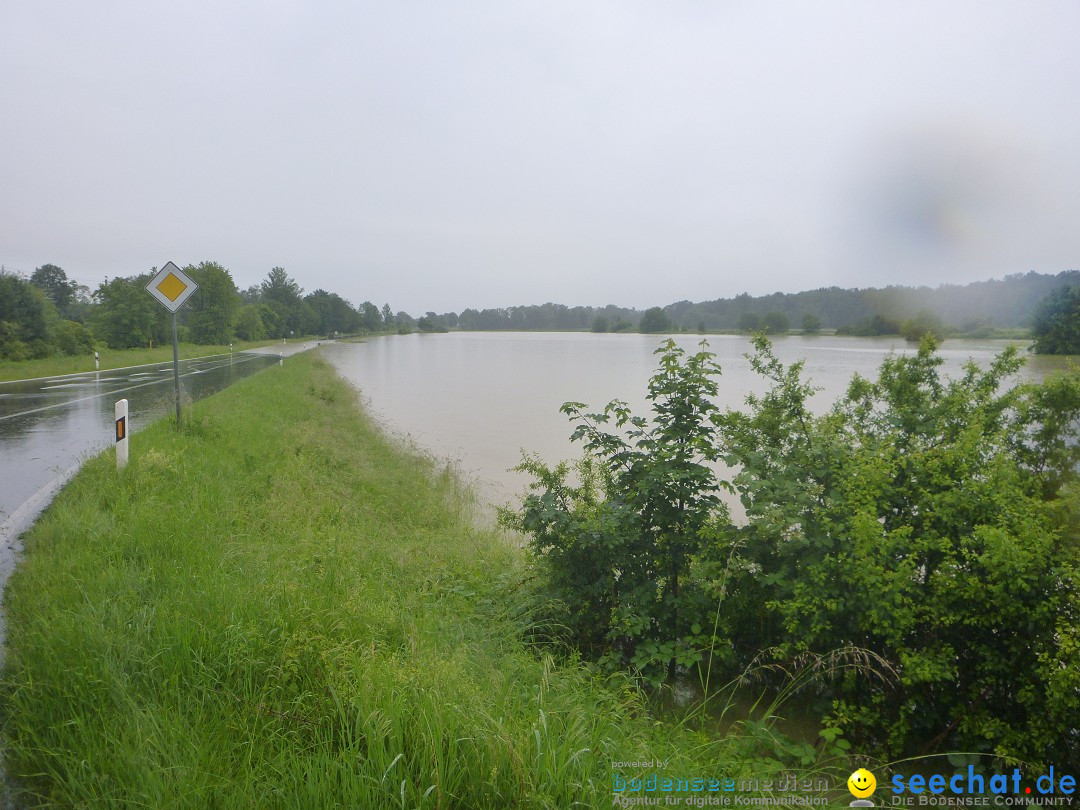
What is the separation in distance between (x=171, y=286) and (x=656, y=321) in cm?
6360

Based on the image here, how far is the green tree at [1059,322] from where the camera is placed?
1631cm

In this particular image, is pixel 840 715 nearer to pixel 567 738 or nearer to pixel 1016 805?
pixel 1016 805

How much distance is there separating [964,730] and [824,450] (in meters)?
1.88

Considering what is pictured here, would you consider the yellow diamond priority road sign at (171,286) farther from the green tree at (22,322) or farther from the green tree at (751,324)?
the green tree at (22,322)

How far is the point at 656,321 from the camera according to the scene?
69.9 m

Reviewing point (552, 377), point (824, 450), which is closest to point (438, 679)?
point (824, 450)

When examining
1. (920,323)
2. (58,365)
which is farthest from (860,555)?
(58,365)

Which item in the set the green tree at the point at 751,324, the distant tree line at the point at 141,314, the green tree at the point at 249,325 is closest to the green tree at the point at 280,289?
the distant tree line at the point at 141,314

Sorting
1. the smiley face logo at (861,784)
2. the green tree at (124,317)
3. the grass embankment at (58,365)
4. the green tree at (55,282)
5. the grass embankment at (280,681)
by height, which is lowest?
the smiley face logo at (861,784)

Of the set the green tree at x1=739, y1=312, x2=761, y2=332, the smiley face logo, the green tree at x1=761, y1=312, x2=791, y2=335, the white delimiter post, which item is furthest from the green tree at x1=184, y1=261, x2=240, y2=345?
the smiley face logo

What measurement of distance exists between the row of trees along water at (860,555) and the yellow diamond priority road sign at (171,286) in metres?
7.54

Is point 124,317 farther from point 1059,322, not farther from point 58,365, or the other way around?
point 1059,322

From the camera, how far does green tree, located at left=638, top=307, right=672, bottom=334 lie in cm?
6700

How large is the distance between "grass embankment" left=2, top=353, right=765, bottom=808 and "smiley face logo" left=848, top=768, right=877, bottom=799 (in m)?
0.57
